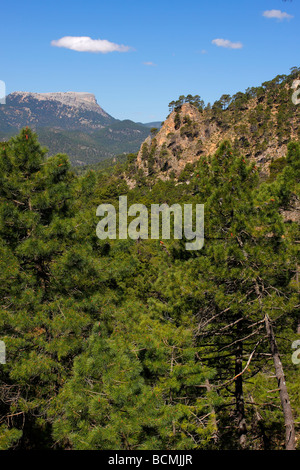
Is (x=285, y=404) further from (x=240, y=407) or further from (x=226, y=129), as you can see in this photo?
(x=226, y=129)

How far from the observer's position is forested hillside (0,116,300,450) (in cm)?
517

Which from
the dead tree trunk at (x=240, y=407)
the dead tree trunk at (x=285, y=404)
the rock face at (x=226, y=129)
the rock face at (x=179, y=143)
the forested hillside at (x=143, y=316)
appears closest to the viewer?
the forested hillside at (x=143, y=316)

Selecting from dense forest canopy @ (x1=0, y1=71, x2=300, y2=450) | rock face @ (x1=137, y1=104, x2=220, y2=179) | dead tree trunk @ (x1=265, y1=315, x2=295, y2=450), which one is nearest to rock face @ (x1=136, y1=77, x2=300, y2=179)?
rock face @ (x1=137, y1=104, x2=220, y2=179)

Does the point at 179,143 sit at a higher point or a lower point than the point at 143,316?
higher

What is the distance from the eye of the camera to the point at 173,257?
8203 millimetres

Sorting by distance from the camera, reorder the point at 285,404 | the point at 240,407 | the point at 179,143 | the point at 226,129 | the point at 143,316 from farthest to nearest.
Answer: the point at 179,143, the point at 226,129, the point at 143,316, the point at 240,407, the point at 285,404

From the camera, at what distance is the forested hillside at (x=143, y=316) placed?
5172mm

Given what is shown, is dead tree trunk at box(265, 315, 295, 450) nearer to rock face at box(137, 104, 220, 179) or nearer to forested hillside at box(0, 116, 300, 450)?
forested hillside at box(0, 116, 300, 450)

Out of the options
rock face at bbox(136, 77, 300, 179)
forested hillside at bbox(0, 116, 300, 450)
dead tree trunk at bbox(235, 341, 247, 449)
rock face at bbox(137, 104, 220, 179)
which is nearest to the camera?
forested hillside at bbox(0, 116, 300, 450)

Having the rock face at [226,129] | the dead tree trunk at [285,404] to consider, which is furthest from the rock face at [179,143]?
the dead tree trunk at [285,404]

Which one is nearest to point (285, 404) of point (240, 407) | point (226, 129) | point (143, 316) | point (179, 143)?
point (240, 407)

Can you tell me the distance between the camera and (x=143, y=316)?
7574 millimetres

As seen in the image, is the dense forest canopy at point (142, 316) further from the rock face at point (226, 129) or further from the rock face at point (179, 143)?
the rock face at point (179, 143)
